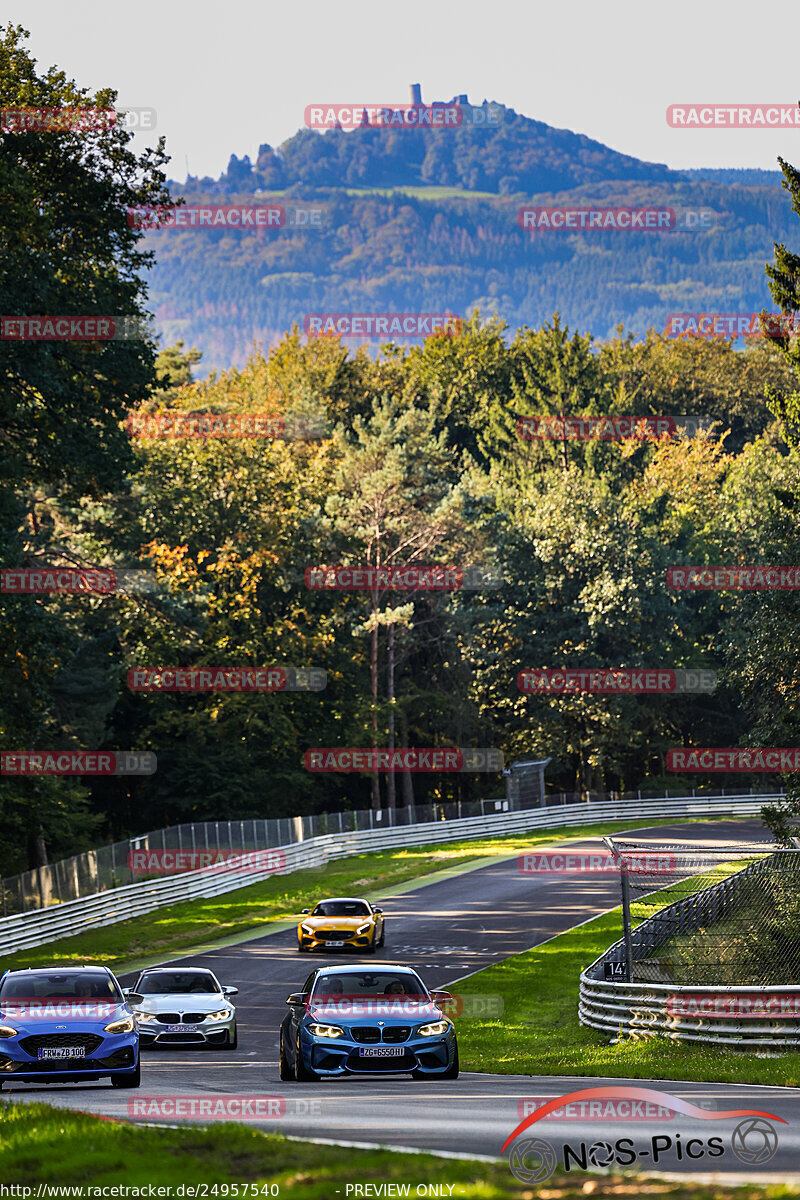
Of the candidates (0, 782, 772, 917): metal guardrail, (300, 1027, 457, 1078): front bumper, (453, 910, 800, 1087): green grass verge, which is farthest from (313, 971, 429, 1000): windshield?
(0, 782, 772, 917): metal guardrail

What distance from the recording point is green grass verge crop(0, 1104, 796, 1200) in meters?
7.86

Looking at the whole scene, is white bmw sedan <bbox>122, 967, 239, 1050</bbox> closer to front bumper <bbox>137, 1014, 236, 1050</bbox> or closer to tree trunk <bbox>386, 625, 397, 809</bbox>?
front bumper <bbox>137, 1014, 236, 1050</bbox>

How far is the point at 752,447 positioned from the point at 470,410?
2317cm

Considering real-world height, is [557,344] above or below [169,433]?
above

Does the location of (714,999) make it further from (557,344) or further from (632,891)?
(557,344)

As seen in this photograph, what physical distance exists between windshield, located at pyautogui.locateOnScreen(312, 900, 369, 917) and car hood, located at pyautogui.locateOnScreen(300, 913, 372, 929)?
0.15 m

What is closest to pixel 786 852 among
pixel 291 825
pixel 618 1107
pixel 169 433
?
pixel 618 1107

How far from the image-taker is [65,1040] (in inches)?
587

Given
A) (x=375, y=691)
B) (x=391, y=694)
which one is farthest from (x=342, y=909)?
(x=391, y=694)

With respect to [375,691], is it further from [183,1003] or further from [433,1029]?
[433,1029]

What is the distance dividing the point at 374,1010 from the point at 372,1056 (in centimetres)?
61

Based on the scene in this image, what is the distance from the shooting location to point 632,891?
38312mm

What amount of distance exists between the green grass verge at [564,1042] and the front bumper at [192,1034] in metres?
3.46

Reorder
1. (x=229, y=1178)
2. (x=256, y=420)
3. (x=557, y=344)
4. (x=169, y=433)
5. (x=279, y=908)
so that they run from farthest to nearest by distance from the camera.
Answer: (x=557, y=344) → (x=256, y=420) → (x=169, y=433) → (x=279, y=908) → (x=229, y=1178)
